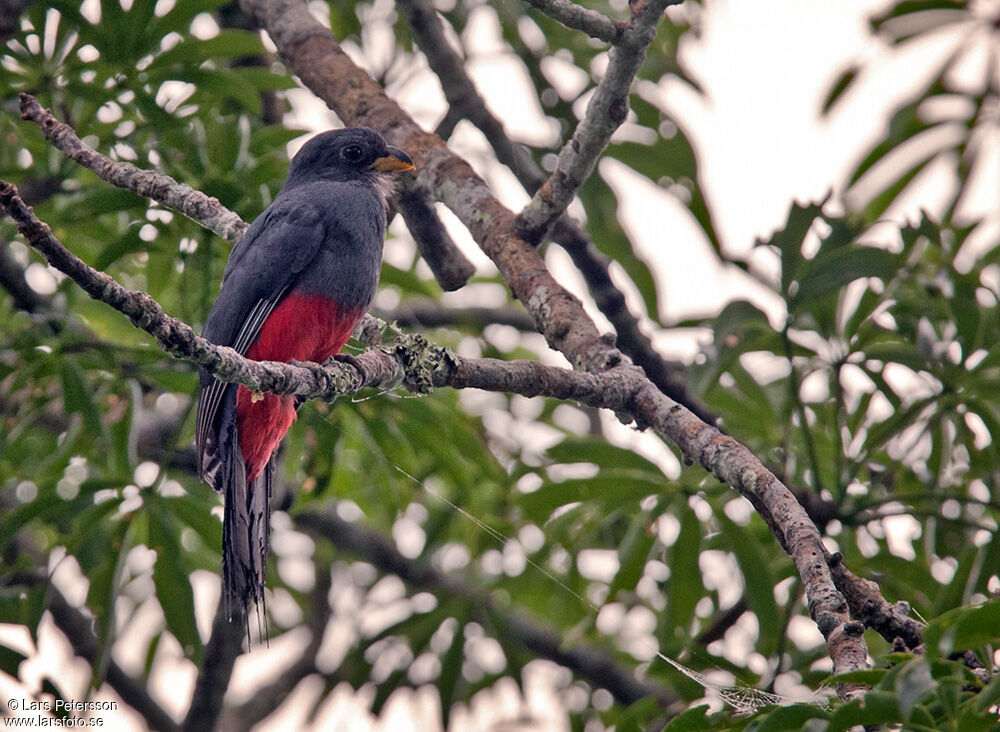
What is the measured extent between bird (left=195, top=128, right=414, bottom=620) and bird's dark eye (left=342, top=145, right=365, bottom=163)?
1.32ft

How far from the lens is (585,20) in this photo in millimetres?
2414

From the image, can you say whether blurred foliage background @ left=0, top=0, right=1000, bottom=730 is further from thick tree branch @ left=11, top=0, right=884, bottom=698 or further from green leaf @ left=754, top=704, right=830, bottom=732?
green leaf @ left=754, top=704, right=830, bottom=732

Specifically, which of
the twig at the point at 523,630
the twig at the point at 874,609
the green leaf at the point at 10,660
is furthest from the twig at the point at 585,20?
the green leaf at the point at 10,660

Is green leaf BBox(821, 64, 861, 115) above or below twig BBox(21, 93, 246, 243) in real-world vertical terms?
above

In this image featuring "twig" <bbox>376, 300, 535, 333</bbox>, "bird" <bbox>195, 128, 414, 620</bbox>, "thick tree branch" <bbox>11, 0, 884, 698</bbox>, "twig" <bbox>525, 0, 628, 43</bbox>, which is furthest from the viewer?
"twig" <bbox>376, 300, 535, 333</bbox>

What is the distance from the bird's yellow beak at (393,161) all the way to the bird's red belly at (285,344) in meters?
0.58

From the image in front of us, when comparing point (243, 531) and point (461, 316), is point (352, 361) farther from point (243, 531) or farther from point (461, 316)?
point (461, 316)

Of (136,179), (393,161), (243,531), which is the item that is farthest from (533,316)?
(136,179)

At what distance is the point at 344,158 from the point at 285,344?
0.89 metres

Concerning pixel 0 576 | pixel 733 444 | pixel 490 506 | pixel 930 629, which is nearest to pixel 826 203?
pixel 733 444

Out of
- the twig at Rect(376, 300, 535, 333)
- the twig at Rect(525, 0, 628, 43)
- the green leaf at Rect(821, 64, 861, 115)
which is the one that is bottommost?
the twig at Rect(376, 300, 535, 333)

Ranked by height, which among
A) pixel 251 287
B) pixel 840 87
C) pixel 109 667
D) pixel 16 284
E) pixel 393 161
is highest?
pixel 840 87

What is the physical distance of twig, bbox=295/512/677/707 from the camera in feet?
14.6

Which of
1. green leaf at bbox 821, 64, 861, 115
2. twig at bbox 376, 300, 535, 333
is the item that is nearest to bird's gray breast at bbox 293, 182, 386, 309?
twig at bbox 376, 300, 535, 333
